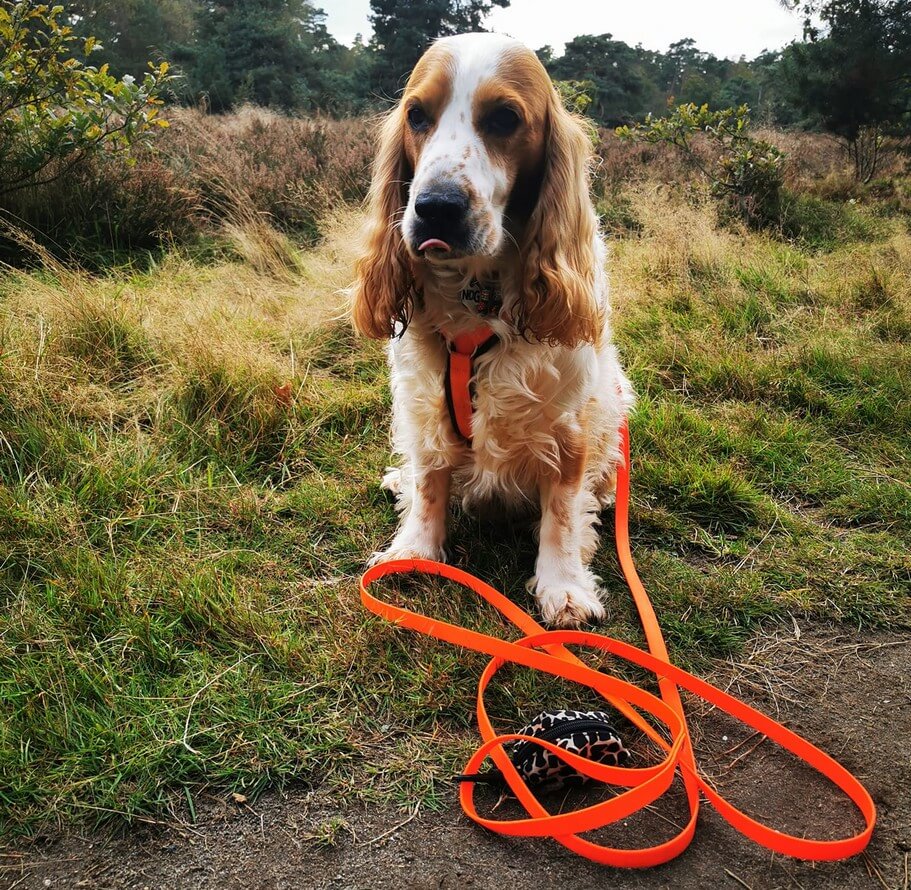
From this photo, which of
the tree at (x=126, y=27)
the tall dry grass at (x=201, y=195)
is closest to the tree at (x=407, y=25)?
the tree at (x=126, y=27)

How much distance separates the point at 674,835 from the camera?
1447mm

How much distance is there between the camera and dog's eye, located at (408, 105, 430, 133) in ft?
6.16

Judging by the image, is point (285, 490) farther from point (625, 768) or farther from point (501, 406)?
point (625, 768)

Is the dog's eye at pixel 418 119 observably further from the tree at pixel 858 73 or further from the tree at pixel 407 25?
the tree at pixel 407 25

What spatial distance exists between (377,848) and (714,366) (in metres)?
2.94

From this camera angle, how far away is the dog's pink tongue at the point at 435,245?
1.73 meters

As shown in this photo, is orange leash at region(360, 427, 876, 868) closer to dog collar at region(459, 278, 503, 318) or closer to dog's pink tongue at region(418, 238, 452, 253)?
dog collar at region(459, 278, 503, 318)

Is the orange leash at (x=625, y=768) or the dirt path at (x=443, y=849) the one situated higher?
the orange leash at (x=625, y=768)

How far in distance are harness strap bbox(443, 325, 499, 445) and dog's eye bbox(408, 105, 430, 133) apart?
58 cm

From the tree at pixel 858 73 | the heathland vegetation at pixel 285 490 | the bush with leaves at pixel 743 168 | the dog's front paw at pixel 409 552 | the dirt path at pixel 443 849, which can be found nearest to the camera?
the dirt path at pixel 443 849

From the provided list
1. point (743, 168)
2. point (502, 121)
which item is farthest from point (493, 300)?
point (743, 168)

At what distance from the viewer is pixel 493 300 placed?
2.07 metres

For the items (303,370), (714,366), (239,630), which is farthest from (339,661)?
(714,366)

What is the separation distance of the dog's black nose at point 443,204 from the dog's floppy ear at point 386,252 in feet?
1.24
